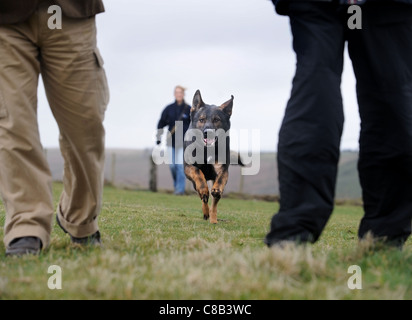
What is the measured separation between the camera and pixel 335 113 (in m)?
3.14

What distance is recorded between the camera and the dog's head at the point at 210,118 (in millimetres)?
7587

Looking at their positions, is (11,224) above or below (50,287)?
below

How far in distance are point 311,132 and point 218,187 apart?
436 cm

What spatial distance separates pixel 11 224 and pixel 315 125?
6.16 feet

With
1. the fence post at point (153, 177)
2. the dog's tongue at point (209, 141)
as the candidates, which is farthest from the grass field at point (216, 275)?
the fence post at point (153, 177)

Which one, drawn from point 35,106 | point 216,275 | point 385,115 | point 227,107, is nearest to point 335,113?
point 385,115

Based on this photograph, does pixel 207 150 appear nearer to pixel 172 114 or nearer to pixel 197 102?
pixel 197 102

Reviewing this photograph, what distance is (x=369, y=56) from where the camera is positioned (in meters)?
3.26

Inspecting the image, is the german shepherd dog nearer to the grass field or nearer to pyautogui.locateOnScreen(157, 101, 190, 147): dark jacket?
the grass field

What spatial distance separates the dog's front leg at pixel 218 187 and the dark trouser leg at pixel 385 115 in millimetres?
3697

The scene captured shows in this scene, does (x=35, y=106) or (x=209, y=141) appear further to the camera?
(x=209, y=141)
